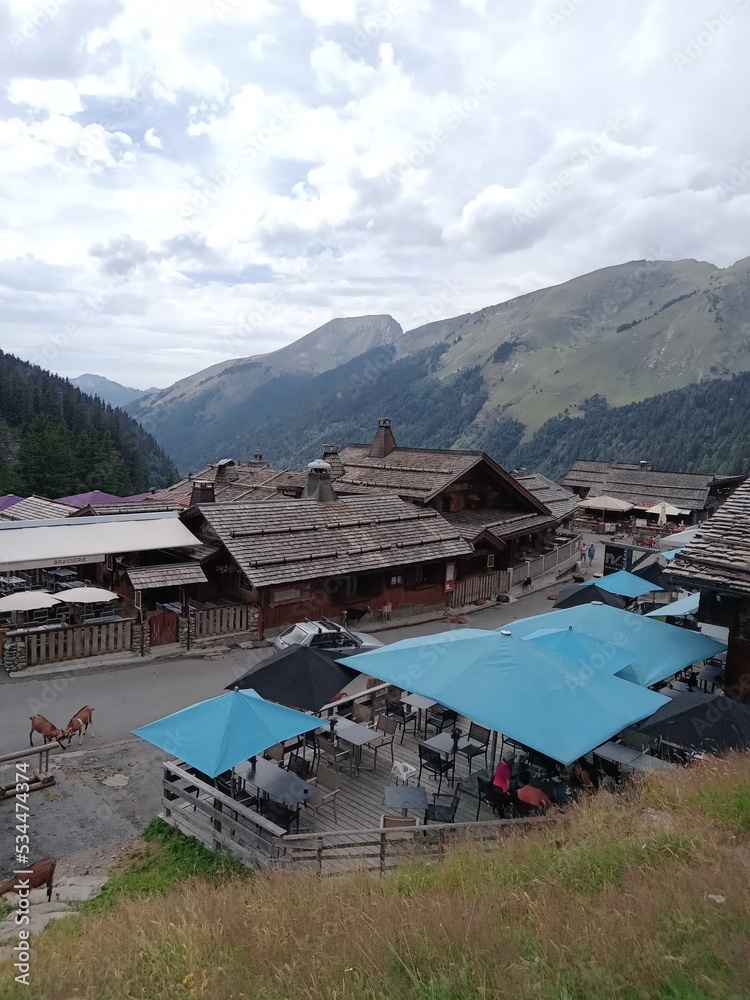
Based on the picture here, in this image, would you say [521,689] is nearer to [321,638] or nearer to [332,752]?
[332,752]

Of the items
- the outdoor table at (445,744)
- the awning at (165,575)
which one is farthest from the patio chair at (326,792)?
the awning at (165,575)

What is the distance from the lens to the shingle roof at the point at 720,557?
11109 millimetres

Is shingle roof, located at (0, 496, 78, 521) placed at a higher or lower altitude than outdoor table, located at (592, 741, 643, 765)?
higher

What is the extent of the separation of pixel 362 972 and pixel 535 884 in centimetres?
214

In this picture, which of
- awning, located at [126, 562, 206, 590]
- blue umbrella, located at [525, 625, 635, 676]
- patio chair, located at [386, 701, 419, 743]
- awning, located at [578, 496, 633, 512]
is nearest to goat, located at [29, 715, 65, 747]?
patio chair, located at [386, 701, 419, 743]

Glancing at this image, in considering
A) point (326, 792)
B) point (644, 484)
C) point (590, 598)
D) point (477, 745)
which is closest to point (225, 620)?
point (326, 792)

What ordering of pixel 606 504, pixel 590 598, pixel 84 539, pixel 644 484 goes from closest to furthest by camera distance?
pixel 590 598, pixel 84 539, pixel 606 504, pixel 644 484

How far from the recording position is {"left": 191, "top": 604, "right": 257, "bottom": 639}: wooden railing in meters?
20.4

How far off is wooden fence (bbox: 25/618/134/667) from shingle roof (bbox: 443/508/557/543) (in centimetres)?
1439

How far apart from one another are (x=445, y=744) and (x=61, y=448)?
70348 millimetres

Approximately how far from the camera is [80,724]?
13.5 metres

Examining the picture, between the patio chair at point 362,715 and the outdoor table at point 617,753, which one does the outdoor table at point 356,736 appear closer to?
the patio chair at point 362,715

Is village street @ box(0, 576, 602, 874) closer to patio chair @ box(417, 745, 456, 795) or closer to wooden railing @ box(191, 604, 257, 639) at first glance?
wooden railing @ box(191, 604, 257, 639)

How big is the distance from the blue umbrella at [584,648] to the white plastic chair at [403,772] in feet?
9.73
